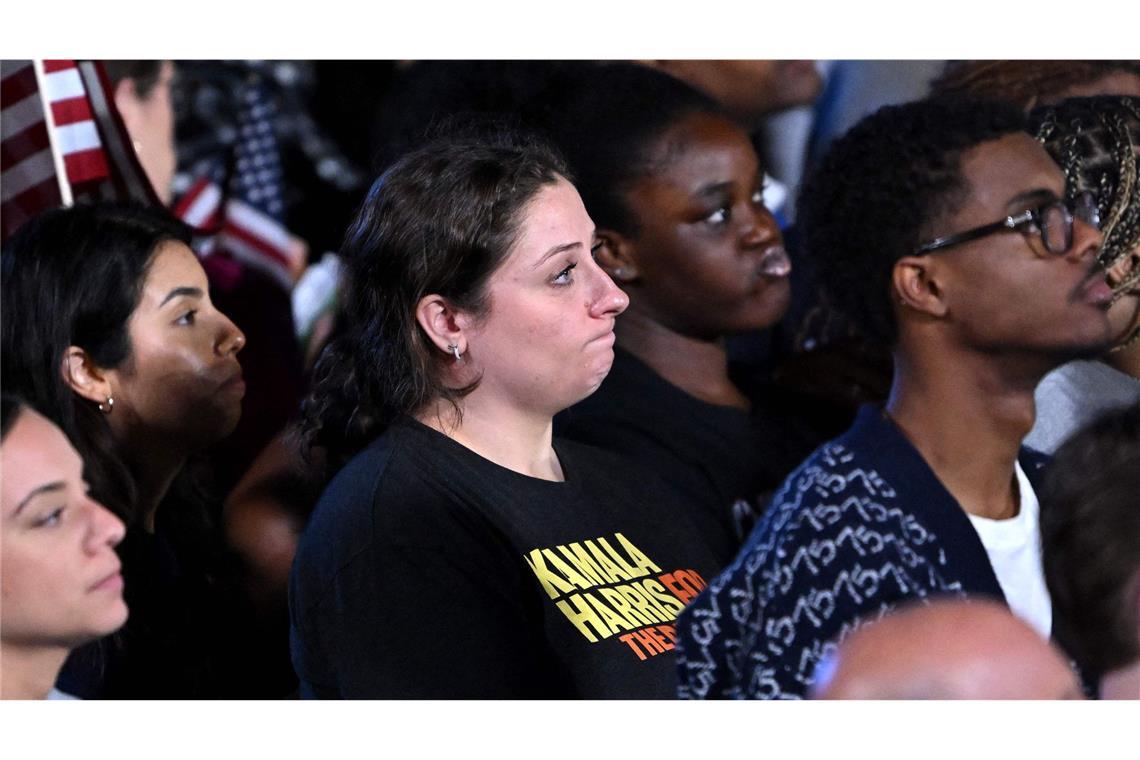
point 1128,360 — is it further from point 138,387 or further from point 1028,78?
point 138,387

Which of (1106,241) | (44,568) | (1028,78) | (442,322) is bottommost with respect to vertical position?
(44,568)

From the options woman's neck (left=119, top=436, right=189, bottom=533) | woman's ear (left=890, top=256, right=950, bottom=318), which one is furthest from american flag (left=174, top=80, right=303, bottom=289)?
woman's ear (left=890, top=256, right=950, bottom=318)

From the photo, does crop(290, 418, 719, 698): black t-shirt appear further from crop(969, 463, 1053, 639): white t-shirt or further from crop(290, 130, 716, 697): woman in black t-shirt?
crop(969, 463, 1053, 639): white t-shirt

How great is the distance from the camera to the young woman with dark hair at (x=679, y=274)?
211 centimetres

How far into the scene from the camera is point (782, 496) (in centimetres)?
164

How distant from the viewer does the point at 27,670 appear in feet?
5.25

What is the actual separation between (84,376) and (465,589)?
572 millimetres

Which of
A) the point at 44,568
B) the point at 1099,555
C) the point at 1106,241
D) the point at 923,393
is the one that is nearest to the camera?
the point at 1099,555

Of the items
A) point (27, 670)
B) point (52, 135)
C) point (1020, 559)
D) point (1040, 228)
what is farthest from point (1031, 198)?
point (52, 135)

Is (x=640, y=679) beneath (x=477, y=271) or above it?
beneath

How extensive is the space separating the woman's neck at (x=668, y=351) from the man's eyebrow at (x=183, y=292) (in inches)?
22.0

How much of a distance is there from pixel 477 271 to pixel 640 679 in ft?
1.56
